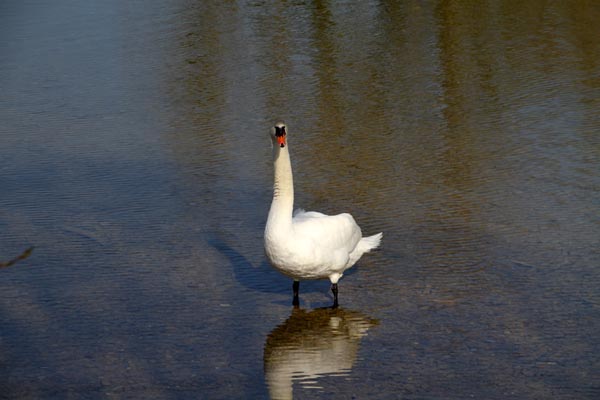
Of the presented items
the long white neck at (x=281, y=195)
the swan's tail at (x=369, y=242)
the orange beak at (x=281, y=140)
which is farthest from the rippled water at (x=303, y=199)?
the orange beak at (x=281, y=140)

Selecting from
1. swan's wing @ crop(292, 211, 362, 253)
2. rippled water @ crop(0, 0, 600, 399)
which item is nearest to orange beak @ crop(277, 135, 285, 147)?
swan's wing @ crop(292, 211, 362, 253)

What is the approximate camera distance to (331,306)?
811cm

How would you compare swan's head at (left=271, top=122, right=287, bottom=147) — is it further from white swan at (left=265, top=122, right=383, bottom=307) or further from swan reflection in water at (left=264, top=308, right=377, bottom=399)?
swan reflection in water at (left=264, top=308, right=377, bottom=399)

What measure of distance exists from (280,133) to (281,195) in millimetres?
452

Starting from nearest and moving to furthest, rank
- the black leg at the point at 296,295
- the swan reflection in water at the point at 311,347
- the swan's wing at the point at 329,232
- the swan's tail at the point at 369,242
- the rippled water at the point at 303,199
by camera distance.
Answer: the swan reflection in water at the point at 311,347 < the rippled water at the point at 303,199 < the swan's wing at the point at 329,232 < the black leg at the point at 296,295 < the swan's tail at the point at 369,242

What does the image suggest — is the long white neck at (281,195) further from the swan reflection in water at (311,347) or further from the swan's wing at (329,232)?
the swan reflection in water at (311,347)

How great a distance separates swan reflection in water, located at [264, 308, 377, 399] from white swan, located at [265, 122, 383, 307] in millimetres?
229

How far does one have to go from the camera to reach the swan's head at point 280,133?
7695mm

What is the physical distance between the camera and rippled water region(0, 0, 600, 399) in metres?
7.11

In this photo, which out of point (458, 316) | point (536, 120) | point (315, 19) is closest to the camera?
point (458, 316)

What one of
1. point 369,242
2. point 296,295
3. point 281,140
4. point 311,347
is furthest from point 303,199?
point 311,347

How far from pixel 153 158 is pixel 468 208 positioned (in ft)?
11.6

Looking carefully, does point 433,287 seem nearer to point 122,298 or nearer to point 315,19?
point 122,298

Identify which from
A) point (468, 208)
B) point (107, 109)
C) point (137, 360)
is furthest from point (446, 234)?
point (107, 109)
